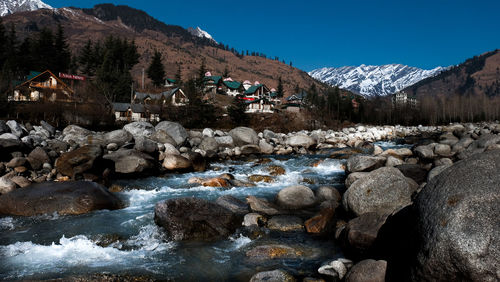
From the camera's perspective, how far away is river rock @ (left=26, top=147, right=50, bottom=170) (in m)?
14.2

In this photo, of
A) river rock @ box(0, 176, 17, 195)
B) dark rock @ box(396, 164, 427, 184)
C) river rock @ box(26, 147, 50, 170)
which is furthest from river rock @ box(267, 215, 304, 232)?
river rock @ box(26, 147, 50, 170)

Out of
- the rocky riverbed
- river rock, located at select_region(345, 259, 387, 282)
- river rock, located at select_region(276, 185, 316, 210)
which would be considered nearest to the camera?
the rocky riverbed

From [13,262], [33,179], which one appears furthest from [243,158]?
[13,262]

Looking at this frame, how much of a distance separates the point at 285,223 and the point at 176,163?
9912 millimetres

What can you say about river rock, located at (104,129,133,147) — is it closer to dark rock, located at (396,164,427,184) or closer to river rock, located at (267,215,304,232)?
river rock, located at (267,215,304,232)

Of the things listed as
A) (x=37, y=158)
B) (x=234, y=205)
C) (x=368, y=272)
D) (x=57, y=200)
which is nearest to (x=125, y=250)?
(x=234, y=205)

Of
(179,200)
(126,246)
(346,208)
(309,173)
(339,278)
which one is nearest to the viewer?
(339,278)

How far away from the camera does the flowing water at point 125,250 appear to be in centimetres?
611

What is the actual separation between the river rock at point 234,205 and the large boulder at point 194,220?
0.81 m

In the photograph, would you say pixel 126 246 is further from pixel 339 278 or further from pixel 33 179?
pixel 33 179

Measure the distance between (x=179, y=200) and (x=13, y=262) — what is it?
3703 mm

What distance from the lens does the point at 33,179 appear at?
12.9m

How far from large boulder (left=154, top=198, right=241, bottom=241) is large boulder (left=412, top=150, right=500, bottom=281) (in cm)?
493

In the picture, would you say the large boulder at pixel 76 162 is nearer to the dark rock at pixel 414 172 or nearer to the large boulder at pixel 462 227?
the large boulder at pixel 462 227
